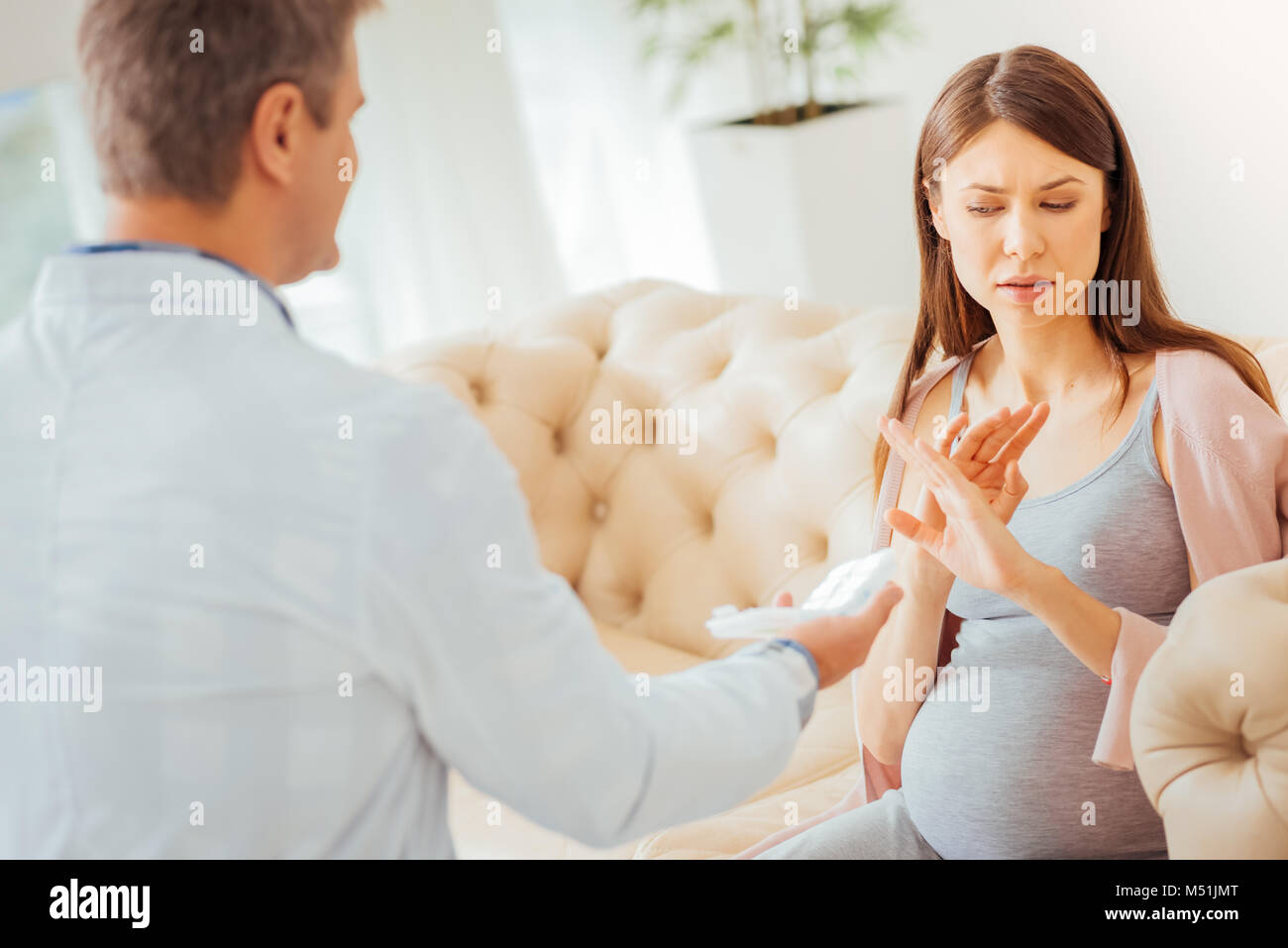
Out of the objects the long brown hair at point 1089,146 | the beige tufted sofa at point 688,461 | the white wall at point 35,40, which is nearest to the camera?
the long brown hair at point 1089,146

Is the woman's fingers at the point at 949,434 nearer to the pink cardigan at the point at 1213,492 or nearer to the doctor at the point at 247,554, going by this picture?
the pink cardigan at the point at 1213,492

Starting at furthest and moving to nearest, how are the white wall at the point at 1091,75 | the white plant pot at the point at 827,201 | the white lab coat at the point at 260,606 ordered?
1. the white plant pot at the point at 827,201
2. the white wall at the point at 1091,75
3. the white lab coat at the point at 260,606

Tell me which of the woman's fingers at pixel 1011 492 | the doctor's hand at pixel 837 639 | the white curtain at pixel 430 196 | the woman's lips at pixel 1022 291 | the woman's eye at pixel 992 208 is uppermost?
the white curtain at pixel 430 196

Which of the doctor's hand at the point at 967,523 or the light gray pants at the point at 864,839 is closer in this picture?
the doctor's hand at the point at 967,523

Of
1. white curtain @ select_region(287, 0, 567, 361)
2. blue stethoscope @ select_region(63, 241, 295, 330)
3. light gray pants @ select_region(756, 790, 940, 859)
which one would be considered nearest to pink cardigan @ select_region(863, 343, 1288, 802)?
light gray pants @ select_region(756, 790, 940, 859)

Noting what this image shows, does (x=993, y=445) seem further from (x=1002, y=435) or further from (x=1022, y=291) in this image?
(x=1022, y=291)

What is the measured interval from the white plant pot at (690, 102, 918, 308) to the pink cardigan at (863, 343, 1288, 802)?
Answer: 1.78 m

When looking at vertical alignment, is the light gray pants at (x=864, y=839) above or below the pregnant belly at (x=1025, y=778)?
below

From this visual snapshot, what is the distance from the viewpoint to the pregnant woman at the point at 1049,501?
1.09 m

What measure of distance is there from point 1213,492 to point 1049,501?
0.16 metres

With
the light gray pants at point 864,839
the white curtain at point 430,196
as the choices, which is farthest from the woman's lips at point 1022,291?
the white curtain at point 430,196

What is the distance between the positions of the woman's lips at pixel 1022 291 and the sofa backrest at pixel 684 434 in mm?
439
